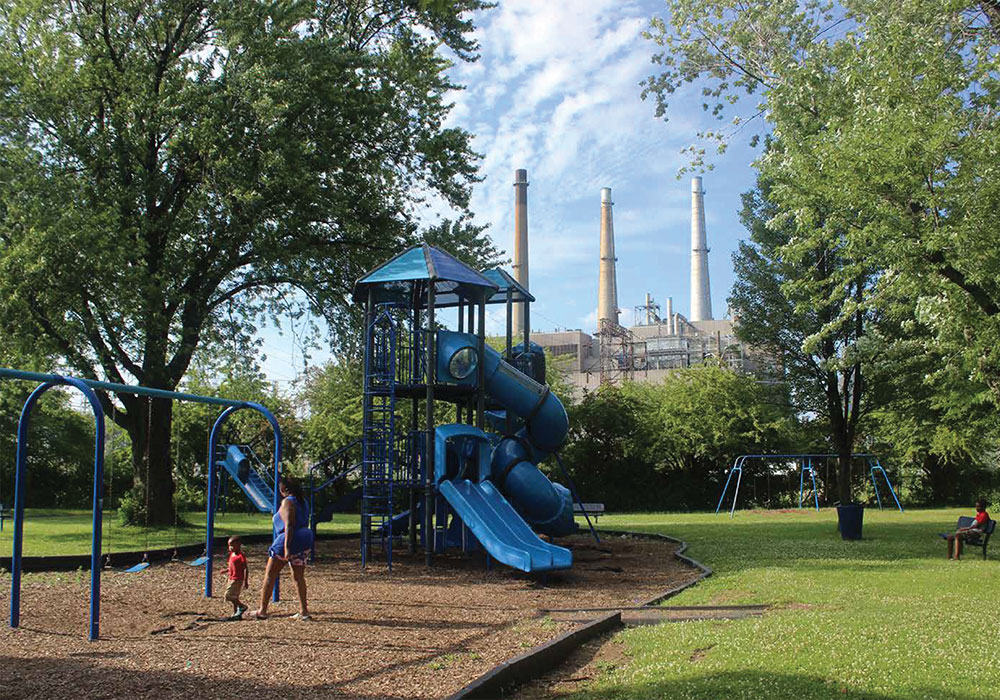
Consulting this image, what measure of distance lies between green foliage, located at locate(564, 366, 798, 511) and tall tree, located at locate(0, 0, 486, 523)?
830 inches

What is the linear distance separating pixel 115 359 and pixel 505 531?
37.0 feet

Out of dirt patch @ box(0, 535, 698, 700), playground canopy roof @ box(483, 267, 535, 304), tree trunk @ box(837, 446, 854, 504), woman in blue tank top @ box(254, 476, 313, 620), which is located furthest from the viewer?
tree trunk @ box(837, 446, 854, 504)

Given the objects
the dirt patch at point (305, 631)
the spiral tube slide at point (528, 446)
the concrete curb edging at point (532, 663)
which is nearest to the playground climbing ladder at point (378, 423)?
the dirt patch at point (305, 631)

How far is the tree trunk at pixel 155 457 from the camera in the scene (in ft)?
74.4

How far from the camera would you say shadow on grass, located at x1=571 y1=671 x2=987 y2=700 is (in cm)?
616

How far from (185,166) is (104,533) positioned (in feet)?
31.1

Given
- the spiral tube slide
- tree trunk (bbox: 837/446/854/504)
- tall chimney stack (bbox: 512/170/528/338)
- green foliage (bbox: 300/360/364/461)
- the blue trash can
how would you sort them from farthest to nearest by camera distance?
tall chimney stack (bbox: 512/170/528/338)
green foliage (bbox: 300/360/364/461)
tree trunk (bbox: 837/446/854/504)
the blue trash can
the spiral tube slide

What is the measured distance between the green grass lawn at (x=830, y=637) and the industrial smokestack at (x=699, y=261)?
64.1m

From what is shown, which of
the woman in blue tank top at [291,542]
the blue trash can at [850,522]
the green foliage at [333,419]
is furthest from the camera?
the green foliage at [333,419]

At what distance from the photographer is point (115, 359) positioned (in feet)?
67.7

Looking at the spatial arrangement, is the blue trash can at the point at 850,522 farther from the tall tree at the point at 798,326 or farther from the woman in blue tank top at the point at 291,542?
the woman in blue tank top at the point at 291,542

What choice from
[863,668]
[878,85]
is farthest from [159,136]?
[863,668]

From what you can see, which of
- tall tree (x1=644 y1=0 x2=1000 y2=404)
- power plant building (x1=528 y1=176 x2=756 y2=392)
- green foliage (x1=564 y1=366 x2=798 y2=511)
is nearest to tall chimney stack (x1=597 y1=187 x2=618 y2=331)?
power plant building (x1=528 y1=176 x2=756 y2=392)

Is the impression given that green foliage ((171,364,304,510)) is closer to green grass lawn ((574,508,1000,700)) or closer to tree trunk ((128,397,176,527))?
tree trunk ((128,397,176,527))
